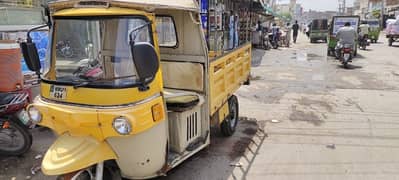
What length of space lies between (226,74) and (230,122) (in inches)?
36.5

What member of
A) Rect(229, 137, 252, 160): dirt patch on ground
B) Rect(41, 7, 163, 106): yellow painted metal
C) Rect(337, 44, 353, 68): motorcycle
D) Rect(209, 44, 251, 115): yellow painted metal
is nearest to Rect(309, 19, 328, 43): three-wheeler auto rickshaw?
Rect(337, 44, 353, 68): motorcycle

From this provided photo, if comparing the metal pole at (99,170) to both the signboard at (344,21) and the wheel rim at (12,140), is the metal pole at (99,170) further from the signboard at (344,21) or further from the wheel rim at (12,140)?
the signboard at (344,21)

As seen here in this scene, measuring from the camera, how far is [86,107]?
2984 millimetres

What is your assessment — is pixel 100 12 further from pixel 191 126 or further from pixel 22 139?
pixel 22 139

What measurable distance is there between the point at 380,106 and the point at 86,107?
Result: 6.64 meters

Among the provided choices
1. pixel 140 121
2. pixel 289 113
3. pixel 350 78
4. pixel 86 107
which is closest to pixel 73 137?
pixel 86 107

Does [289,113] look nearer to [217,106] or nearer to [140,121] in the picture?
[217,106]

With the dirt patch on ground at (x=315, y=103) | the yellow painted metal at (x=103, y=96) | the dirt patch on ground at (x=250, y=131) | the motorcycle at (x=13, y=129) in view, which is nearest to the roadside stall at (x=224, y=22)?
the dirt patch on ground at (x=315, y=103)

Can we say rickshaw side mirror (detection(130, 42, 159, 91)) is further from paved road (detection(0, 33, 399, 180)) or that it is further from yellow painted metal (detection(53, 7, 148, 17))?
paved road (detection(0, 33, 399, 180))

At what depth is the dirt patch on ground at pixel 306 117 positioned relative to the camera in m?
6.45

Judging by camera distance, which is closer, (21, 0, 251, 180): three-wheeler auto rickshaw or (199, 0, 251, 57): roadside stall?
(21, 0, 251, 180): three-wheeler auto rickshaw

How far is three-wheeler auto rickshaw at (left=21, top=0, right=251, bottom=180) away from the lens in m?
2.92

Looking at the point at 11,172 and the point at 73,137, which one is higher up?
the point at 73,137

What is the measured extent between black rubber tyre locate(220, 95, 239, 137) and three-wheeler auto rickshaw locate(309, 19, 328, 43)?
2139cm
